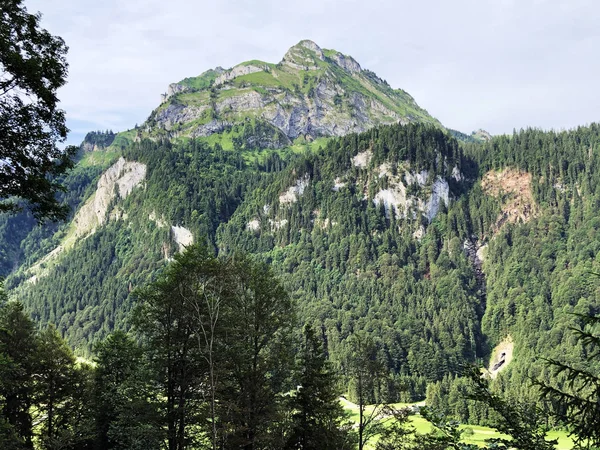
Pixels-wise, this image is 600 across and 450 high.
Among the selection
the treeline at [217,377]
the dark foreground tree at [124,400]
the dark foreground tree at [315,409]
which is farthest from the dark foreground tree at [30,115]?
the dark foreground tree at [315,409]

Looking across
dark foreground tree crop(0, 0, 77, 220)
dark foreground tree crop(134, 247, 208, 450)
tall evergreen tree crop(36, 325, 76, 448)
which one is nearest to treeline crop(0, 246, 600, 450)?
dark foreground tree crop(134, 247, 208, 450)

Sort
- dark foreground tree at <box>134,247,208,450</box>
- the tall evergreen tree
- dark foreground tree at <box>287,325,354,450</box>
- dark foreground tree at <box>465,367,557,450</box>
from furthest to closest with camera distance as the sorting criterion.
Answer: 1. the tall evergreen tree
2. dark foreground tree at <box>287,325,354,450</box>
3. dark foreground tree at <box>134,247,208,450</box>
4. dark foreground tree at <box>465,367,557,450</box>

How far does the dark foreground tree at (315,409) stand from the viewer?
27188 millimetres

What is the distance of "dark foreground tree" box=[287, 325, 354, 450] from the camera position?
27.2 m

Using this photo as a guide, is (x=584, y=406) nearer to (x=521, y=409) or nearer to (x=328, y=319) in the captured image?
(x=521, y=409)

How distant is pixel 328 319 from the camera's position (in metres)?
151

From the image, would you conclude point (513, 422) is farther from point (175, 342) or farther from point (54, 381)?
point (54, 381)

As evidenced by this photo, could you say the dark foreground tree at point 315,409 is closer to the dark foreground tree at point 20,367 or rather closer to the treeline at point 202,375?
the treeline at point 202,375

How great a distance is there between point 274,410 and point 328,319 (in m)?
128

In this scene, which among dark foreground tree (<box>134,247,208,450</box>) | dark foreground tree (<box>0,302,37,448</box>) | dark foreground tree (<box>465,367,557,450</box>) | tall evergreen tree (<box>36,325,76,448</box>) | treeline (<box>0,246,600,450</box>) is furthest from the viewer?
tall evergreen tree (<box>36,325,76,448</box>)

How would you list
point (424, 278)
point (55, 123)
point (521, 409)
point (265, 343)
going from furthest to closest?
point (424, 278)
point (265, 343)
point (55, 123)
point (521, 409)

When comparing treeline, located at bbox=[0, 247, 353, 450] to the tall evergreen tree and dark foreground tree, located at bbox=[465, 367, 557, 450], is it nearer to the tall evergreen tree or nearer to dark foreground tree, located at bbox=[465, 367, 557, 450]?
the tall evergreen tree

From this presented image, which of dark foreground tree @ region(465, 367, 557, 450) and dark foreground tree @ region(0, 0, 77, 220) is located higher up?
dark foreground tree @ region(0, 0, 77, 220)

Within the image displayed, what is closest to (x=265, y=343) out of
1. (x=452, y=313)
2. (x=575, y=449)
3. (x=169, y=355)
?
(x=169, y=355)
